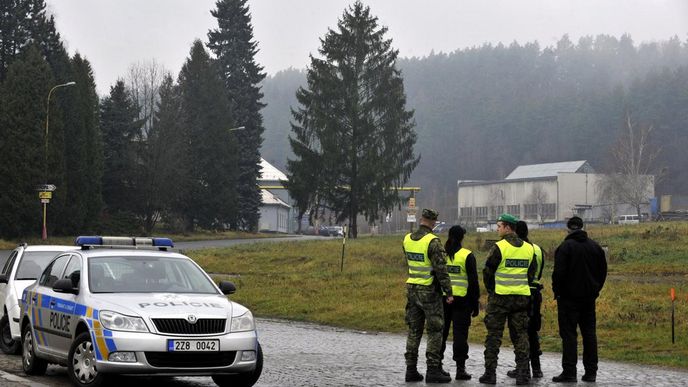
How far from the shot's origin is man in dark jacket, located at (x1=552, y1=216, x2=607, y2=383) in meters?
13.1

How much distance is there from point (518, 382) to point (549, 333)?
7.75 m

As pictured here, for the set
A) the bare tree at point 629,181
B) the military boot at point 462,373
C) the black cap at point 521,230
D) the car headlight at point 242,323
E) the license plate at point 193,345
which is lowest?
the military boot at point 462,373

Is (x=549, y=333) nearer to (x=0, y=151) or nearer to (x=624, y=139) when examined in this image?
(x=0, y=151)

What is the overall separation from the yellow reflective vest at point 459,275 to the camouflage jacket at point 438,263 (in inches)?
24.0

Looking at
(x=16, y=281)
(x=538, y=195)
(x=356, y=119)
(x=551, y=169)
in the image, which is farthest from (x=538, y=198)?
(x=16, y=281)

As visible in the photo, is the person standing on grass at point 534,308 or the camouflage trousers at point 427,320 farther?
the person standing on grass at point 534,308

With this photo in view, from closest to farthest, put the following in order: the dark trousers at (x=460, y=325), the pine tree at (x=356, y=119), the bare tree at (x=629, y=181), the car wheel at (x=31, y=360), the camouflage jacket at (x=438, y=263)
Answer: the camouflage jacket at (x=438, y=263) < the car wheel at (x=31, y=360) < the dark trousers at (x=460, y=325) < the pine tree at (x=356, y=119) < the bare tree at (x=629, y=181)

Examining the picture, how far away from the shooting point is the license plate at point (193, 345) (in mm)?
11023

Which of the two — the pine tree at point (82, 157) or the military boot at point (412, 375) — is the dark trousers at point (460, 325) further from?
the pine tree at point (82, 157)

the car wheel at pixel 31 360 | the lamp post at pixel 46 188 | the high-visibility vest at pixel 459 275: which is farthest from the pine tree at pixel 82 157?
the high-visibility vest at pixel 459 275

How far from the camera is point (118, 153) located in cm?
7719

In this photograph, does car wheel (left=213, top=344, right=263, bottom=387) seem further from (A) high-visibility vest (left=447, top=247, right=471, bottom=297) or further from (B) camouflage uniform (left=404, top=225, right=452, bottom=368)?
(A) high-visibility vest (left=447, top=247, right=471, bottom=297)

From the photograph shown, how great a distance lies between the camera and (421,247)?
12758 mm

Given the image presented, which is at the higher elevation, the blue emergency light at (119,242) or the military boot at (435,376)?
the blue emergency light at (119,242)
